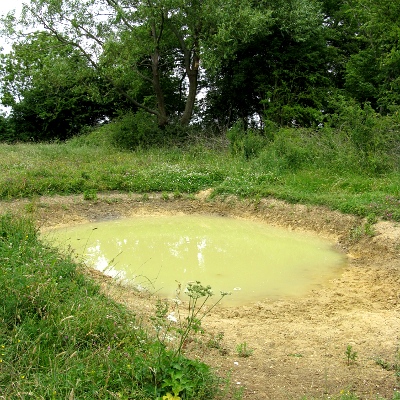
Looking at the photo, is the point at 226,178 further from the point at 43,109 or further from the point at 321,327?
the point at 43,109

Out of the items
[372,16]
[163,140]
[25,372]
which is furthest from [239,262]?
[372,16]

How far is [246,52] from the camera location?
24922 mm

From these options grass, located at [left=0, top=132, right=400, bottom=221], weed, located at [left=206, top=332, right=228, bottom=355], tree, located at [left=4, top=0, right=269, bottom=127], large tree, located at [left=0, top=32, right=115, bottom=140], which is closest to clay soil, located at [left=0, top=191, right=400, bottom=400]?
weed, located at [left=206, top=332, right=228, bottom=355]

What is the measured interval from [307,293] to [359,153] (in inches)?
287

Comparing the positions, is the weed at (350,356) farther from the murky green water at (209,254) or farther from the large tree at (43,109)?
the large tree at (43,109)

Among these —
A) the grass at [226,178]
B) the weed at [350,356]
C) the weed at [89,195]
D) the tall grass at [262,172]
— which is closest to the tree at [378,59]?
the tall grass at [262,172]

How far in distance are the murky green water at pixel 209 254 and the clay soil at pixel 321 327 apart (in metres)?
0.42

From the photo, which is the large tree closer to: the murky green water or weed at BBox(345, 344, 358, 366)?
the murky green water

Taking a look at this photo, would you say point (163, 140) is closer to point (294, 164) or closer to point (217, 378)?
point (294, 164)

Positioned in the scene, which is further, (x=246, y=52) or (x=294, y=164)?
(x=246, y=52)

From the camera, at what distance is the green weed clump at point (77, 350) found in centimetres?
383

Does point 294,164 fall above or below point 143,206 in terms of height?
above

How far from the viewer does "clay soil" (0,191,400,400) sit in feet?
15.1

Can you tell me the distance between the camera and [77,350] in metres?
4.33
